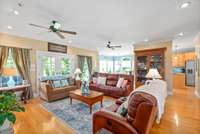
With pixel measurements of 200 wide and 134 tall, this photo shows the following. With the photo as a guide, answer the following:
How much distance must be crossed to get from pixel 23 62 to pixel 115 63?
9525 mm

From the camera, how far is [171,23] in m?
3.57

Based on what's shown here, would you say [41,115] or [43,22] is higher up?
[43,22]

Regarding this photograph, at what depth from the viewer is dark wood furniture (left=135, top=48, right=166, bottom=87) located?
558cm

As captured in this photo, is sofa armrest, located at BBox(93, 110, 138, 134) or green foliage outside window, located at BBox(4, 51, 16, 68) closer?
sofa armrest, located at BBox(93, 110, 138, 134)

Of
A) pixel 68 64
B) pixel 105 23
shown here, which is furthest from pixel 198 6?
pixel 68 64

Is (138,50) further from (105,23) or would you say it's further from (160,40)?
(105,23)

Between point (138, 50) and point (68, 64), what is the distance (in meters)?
4.00

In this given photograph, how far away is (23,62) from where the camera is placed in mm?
4750

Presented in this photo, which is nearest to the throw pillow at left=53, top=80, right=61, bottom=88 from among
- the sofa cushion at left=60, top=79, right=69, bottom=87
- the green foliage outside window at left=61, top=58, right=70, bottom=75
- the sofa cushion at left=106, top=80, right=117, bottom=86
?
the sofa cushion at left=60, top=79, right=69, bottom=87

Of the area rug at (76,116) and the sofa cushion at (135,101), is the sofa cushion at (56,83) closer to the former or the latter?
the area rug at (76,116)

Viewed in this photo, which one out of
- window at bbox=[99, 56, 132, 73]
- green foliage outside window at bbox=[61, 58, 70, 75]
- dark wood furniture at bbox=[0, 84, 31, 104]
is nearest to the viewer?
dark wood furniture at bbox=[0, 84, 31, 104]

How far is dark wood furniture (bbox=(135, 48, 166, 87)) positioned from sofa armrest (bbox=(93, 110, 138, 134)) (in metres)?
4.64

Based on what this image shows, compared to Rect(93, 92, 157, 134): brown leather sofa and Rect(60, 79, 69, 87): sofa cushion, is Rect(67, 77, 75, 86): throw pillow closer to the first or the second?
Rect(60, 79, 69, 87): sofa cushion

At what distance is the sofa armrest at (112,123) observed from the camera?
1.59 metres
